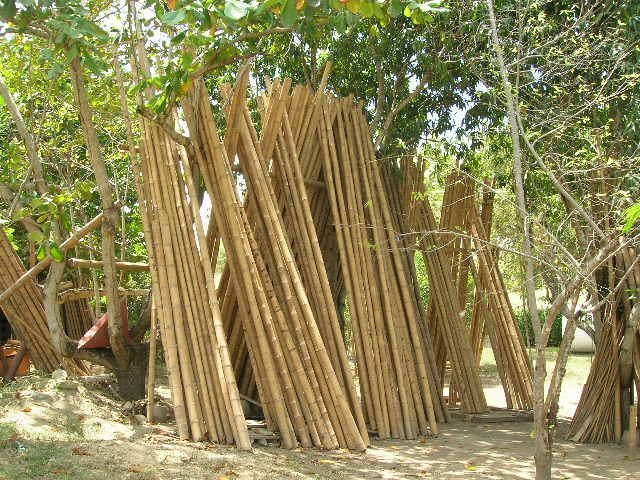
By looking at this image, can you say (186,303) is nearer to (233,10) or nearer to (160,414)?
(160,414)

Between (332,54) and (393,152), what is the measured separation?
1190 mm

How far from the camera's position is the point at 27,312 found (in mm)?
6137

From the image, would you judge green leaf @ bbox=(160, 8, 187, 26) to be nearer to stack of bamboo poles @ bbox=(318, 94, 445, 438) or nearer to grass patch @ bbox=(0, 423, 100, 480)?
grass patch @ bbox=(0, 423, 100, 480)

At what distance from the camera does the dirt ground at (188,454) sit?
340 centimetres

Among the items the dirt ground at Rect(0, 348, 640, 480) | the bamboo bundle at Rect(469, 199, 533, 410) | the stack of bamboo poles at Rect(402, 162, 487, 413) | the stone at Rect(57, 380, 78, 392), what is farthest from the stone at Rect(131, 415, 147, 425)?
the bamboo bundle at Rect(469, 199, 533, 410)

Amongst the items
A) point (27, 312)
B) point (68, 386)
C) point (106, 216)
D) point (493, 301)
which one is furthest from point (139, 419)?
point (493, 301)

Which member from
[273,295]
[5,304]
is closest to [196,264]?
[273,295]

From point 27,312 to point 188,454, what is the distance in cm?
286

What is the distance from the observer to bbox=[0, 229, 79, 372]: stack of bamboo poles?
603 centimetres

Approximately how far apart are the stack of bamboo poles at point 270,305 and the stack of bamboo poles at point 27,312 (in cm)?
209

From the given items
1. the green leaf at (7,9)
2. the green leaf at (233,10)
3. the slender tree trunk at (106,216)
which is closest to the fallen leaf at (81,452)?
the slender tree trunk at (106,216)

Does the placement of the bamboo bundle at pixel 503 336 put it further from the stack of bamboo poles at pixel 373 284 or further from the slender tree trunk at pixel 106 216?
the slender tree trunk at pixel 106 216

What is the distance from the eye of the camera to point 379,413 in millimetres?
5281

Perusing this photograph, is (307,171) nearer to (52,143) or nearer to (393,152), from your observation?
(393,152)
